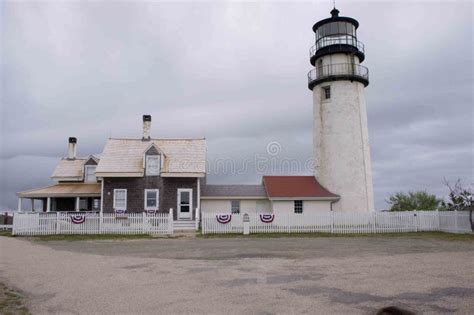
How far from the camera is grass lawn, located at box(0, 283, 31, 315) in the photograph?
7.17 m

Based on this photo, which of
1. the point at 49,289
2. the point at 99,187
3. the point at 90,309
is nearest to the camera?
the point at 90,309

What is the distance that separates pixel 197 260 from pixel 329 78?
20.3 meters

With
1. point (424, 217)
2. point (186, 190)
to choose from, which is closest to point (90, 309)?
point (186, 190)

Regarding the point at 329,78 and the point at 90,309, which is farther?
the point at 329,78

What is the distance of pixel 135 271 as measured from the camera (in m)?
10.8

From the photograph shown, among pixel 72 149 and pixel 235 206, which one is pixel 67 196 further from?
pixel 235 206

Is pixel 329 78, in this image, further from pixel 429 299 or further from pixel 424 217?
pixel 429 299

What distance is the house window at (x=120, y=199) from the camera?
1054 inches

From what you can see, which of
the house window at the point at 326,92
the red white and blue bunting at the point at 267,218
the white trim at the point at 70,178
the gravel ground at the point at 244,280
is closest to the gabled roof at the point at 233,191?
the red white and blue bunting at the point at 267,218

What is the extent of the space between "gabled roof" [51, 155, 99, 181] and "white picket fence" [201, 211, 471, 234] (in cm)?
1246

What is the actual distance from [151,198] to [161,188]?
36.3 inches

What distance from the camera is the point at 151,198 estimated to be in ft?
88.5

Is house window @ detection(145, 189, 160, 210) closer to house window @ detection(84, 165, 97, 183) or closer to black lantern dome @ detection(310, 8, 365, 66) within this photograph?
house window @ detection(84, 165, 97, 183)

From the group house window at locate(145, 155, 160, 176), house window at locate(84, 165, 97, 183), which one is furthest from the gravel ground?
house window at locate(84, 165, 97, 183)
